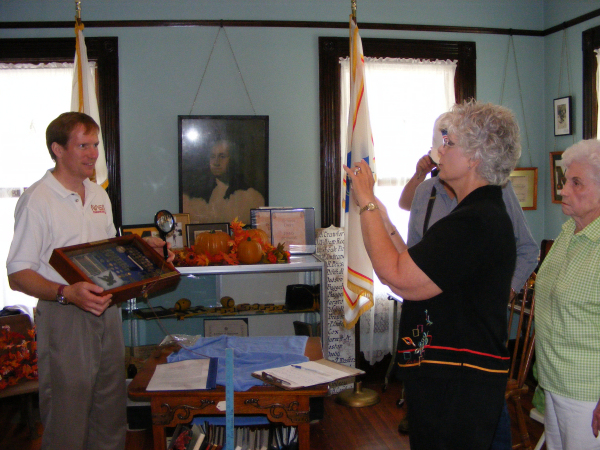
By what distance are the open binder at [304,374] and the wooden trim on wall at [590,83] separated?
3018 millimetres

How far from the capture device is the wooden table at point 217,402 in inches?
74.0

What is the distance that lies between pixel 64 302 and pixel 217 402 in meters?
0.69

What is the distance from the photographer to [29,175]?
151 inches

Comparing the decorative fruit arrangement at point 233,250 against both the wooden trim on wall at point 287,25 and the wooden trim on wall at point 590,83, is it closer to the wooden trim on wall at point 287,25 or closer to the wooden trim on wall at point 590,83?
the wooden trim on wall at point 287,25

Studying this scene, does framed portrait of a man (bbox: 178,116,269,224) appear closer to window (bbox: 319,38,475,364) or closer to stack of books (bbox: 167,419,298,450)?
window (bbox: 319,38,475,364)

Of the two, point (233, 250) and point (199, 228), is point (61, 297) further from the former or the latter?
point (199, 228)

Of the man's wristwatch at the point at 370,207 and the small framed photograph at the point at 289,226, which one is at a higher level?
the man's wristwatch at the point at 370,207

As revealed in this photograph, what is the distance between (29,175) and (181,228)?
126 cm

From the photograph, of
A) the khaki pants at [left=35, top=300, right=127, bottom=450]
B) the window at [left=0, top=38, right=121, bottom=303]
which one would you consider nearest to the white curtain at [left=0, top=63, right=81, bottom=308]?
the window at [left=0, top=38, right=121, bottom=303]

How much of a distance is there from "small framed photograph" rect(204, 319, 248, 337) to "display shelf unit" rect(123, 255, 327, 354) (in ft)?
0.09

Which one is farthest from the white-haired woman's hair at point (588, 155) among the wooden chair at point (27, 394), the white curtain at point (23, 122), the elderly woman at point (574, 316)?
the white curtain at point (23, 122)

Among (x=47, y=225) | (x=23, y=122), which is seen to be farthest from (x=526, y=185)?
(x=23, y=122)

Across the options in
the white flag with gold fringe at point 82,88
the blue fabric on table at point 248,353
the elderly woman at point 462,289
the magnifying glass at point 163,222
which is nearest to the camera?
the elderly woman at point 462,289

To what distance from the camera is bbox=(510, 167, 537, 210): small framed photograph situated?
436 cm
